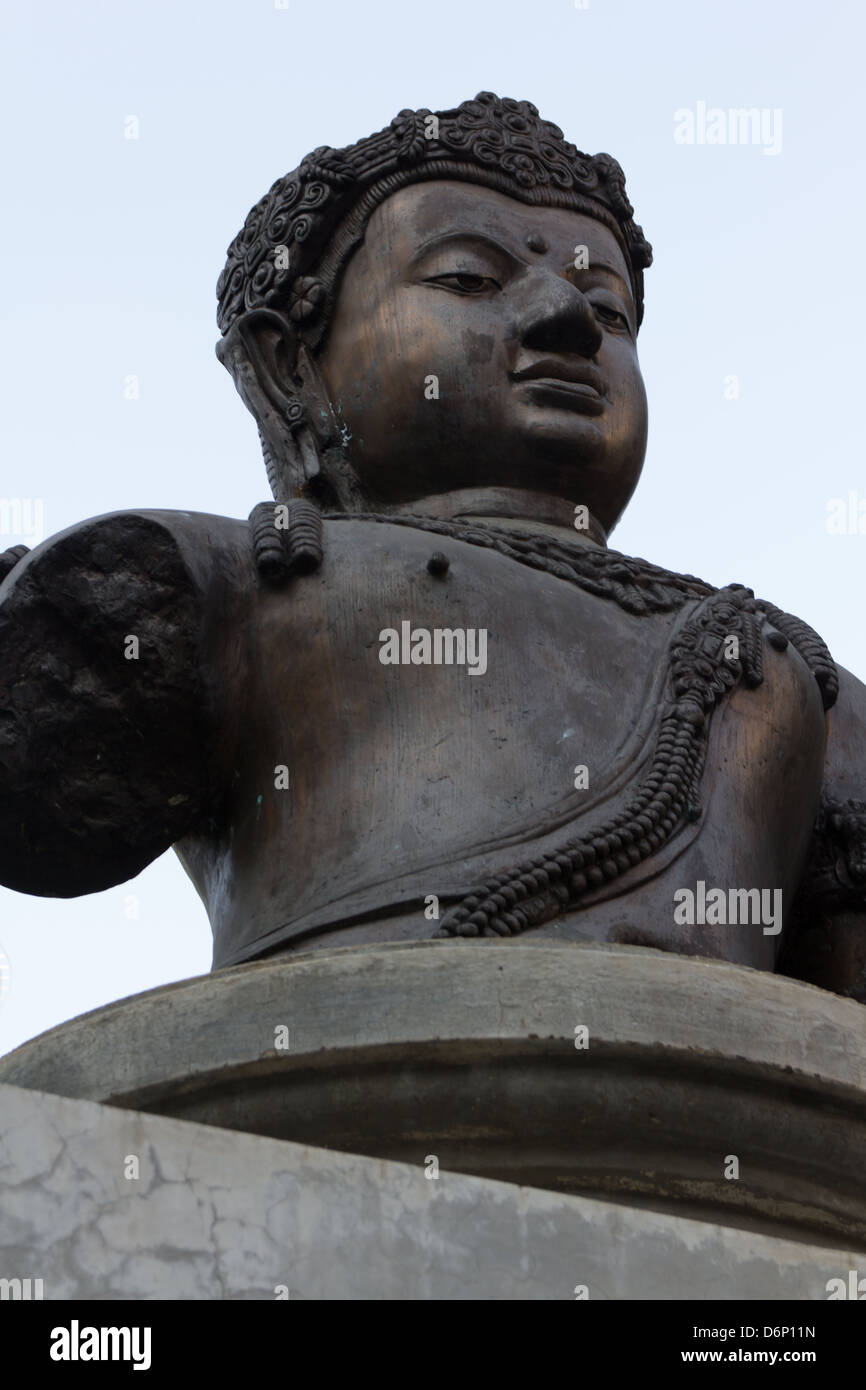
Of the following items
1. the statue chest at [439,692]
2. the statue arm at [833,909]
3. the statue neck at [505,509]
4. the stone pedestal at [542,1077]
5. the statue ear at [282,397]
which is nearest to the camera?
the stone pedestal at [542,1077]

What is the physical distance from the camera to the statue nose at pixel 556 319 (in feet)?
23.5

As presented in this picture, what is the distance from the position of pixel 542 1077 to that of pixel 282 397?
3.17 meters

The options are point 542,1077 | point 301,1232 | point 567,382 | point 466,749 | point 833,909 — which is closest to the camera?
point 301,1232

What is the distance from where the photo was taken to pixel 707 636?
660cm

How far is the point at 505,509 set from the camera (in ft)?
23.5

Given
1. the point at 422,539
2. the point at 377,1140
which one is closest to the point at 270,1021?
the point at 377,1140

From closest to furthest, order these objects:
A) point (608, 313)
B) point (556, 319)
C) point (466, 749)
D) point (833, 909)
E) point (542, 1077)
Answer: point (542, 1077)
point (466, 749)
point (833, 909)
point (556, 319)
point (608, 313)

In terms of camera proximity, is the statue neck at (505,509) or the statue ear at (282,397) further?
the statue ear at (282,397)

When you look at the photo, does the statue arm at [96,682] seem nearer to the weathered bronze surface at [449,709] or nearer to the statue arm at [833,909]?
the weathered bronze surface at [449,709]

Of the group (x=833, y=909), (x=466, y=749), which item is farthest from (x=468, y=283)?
(x=833, y=909)

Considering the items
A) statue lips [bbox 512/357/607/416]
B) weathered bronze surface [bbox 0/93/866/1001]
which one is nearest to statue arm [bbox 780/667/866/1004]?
weathered bronze surface [bbox 0/93/866/1001]

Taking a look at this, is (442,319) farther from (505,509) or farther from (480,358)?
(505,509)

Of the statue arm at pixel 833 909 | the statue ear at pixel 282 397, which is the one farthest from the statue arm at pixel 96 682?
the statue arm at pixel 833 909

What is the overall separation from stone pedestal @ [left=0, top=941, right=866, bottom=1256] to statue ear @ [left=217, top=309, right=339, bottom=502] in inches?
104
